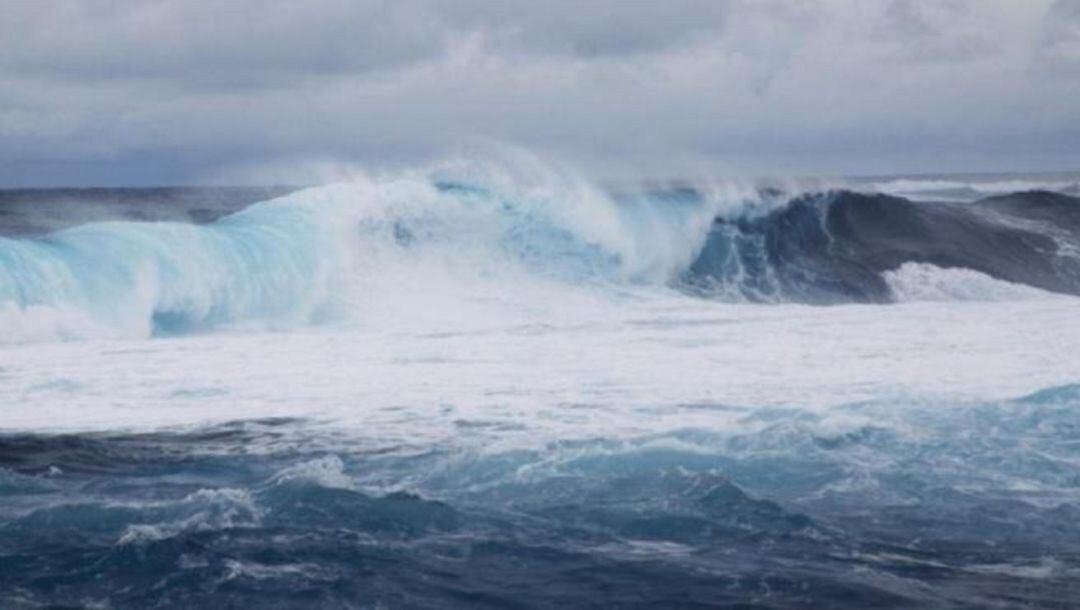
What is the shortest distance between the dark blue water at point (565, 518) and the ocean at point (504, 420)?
0.03 meters

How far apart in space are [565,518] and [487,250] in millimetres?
16824

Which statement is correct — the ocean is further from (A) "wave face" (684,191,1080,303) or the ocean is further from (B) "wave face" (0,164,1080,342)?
(A) "wave face" (684,191,1080,303)

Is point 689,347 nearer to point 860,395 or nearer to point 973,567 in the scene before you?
point 860,395

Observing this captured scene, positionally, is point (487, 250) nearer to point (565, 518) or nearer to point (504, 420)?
point (504, 420)

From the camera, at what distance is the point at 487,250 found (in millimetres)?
25000

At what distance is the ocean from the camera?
7250 mm

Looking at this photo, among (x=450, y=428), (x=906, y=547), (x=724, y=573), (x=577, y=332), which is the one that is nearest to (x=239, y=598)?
(x=724, y=573)

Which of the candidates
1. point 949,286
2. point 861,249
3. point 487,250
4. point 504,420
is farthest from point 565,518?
point 861,249

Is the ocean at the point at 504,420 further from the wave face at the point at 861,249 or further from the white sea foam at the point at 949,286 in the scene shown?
the wave face at the point at 861,249

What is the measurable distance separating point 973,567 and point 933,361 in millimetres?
7194

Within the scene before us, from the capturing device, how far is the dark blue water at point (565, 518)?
273 inches

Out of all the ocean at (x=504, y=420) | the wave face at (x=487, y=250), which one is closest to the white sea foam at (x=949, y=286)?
the ocean at (x=504, y=420)

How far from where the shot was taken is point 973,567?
730 centimetres

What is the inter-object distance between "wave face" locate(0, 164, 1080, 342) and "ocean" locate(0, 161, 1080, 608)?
0.08 meters
